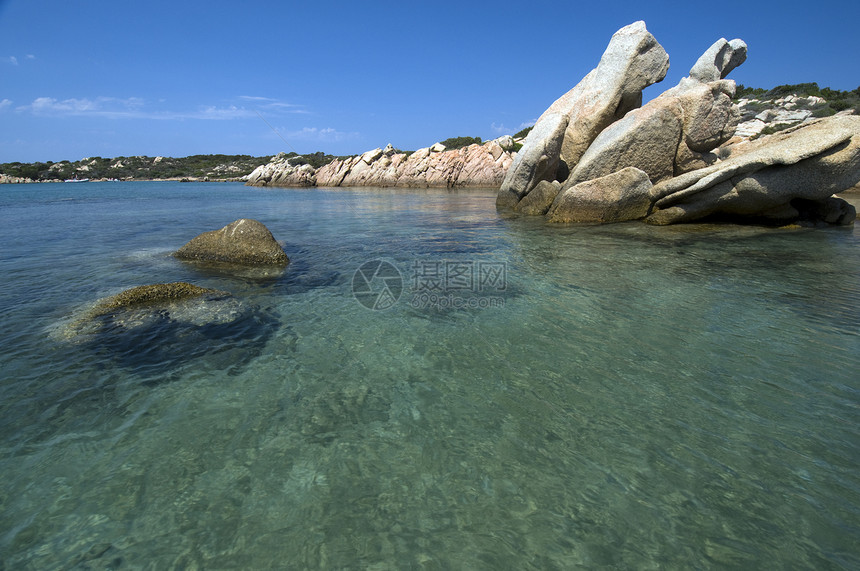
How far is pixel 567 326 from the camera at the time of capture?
580cm

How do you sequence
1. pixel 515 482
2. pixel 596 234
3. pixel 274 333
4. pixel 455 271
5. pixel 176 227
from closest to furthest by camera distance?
pixel 515 482, pixel 274 333, pixel 455 271, pixel 596 234, pixel 176 227

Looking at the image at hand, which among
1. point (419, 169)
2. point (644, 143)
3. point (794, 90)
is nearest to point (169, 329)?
point (644, 143)

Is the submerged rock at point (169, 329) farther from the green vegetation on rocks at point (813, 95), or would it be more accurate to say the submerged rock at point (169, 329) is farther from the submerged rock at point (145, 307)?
→ the green vegetation on rocks at point (813, 95)

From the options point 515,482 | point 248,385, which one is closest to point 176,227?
point 248,385

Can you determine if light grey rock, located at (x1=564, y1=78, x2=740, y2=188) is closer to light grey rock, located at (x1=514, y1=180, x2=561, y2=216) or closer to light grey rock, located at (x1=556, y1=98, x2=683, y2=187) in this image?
light grey rock, located at (x1=556, y1=98, x2=683, y2=187)

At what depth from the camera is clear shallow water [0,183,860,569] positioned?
8.28 feet

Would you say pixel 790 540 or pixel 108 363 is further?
pixel 108 363

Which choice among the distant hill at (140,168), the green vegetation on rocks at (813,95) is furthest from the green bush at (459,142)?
the distant hill at (140,168)

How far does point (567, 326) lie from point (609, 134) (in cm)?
1223

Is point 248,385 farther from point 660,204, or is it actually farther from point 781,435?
point 660,204

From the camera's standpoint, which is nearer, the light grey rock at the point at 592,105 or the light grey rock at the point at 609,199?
the light grey rock at the point at 609,199

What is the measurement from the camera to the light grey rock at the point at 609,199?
1445cm

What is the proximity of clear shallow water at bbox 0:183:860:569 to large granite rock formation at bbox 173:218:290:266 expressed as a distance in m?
2.47

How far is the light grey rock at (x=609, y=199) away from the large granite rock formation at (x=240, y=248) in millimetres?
11353
